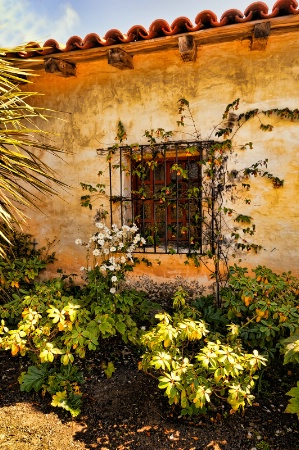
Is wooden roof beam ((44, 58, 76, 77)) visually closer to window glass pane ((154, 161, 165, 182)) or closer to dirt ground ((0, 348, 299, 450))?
window glass pane ((154, 161, 165, 182))

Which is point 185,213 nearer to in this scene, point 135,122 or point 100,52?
point 135,122

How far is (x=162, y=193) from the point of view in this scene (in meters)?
3.60

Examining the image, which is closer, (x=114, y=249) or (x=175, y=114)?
(x=114, y=249)

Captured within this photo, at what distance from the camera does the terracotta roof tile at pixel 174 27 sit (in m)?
2.71

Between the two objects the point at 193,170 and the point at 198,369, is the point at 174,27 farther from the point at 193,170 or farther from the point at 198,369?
the point at 198,369

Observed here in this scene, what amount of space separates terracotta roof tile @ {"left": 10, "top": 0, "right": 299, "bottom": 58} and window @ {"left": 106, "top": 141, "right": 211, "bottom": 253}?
1118 mm

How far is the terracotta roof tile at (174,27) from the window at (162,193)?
112cm

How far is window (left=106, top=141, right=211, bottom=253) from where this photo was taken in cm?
359

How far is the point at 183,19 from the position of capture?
2.86 m

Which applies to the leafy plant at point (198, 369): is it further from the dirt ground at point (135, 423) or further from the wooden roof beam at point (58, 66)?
the wooden roof beam at point (58, 66)

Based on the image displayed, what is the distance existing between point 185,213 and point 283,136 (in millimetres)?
1390

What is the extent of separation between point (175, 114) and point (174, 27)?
0.89m

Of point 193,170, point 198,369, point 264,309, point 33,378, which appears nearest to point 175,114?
point 193,170

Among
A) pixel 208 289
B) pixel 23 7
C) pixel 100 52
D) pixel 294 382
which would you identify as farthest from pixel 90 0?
pixel 294 382
